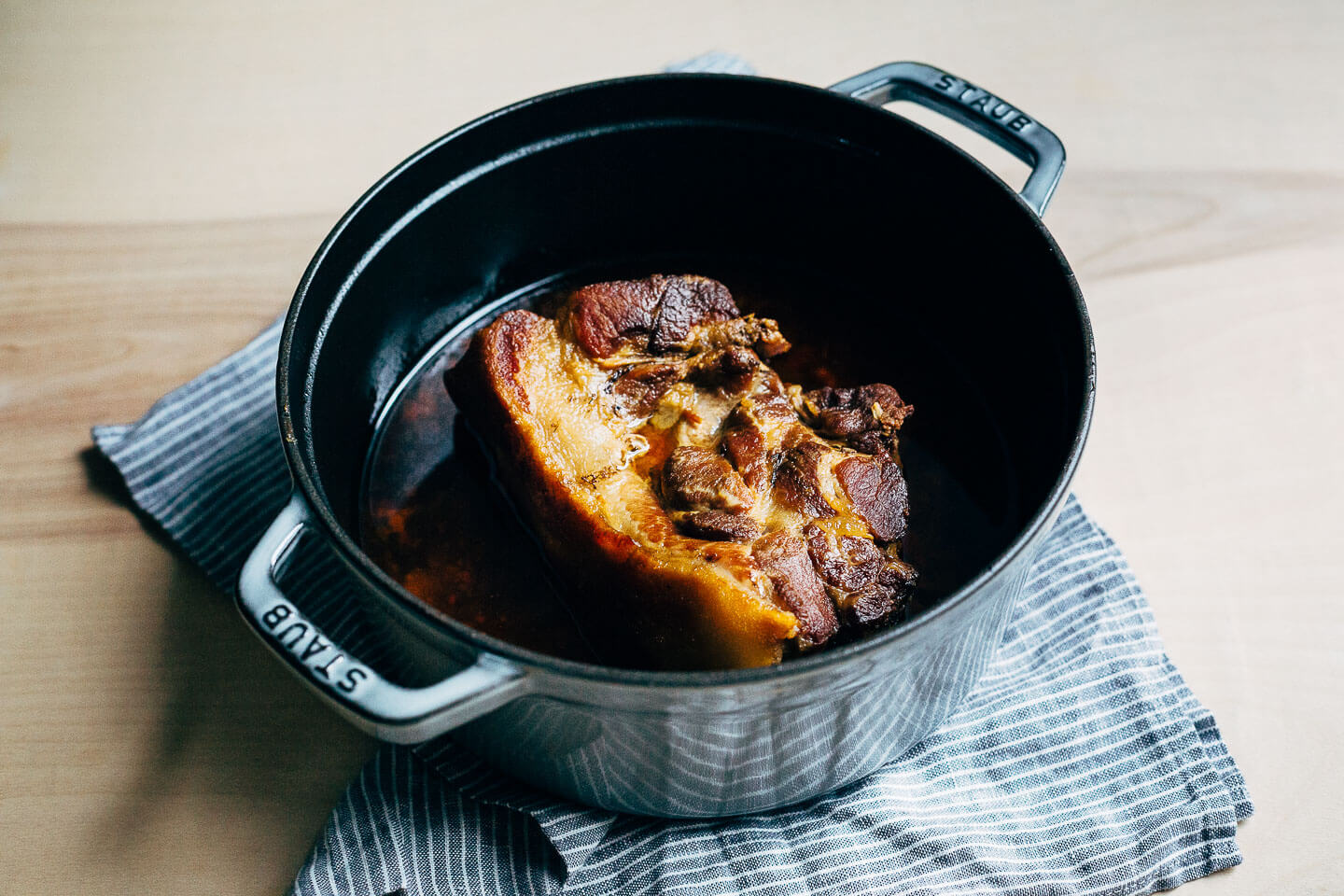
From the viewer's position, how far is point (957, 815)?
4.92 ft

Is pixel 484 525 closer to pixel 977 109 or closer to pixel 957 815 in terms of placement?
pixel 957 815

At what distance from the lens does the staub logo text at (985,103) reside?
5.35ft

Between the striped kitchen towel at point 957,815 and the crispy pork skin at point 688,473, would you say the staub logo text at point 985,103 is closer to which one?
the crispy pork skin at point 688,473

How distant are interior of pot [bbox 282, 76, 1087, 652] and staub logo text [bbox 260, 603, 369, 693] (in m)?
0.32

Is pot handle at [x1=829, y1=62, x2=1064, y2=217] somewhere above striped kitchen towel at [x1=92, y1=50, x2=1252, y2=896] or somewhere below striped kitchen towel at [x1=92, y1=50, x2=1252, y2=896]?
above

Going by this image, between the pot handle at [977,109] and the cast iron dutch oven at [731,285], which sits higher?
the pot handle at [977,109]

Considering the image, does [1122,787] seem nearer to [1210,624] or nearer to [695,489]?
[1210,624]

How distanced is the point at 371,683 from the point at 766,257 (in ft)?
3.67

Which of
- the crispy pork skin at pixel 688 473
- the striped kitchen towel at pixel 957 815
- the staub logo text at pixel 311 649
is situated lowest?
the striped kitchen towel at pixel 957 815

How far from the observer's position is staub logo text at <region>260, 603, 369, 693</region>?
1143 mm

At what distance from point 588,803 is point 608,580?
0.30 meters

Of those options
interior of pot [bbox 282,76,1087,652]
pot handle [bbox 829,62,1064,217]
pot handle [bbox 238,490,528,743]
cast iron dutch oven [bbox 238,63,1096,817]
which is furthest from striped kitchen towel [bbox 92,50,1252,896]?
pot handle [bbox 829,62,1064,217]

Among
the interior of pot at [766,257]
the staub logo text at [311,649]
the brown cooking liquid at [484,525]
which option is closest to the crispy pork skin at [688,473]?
the brown cooking liquid at [484,525]

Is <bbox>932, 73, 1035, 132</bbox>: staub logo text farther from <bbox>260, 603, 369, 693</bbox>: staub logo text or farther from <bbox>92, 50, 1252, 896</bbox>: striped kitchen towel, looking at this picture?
<bbox>260, 603, 369, 693</bbox>: staub logo text
